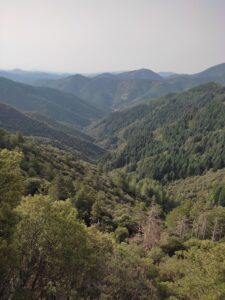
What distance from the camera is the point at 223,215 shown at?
99625 mm

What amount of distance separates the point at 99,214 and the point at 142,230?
9908 millimetres

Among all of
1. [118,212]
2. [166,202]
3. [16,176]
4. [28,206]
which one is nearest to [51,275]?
[28,206]

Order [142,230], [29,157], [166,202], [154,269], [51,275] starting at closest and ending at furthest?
[51,275], [154,269], [142,230], [29,157], [166,202]

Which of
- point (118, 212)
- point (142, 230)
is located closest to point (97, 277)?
point (142, 230)

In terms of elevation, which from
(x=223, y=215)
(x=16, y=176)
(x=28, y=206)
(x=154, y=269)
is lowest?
(x=223, y=215)

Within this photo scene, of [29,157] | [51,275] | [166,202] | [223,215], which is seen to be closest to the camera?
[51,275]

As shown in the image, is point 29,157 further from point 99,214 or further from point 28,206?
point 28,206

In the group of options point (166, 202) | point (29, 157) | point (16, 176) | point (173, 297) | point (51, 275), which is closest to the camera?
point (16, 176)

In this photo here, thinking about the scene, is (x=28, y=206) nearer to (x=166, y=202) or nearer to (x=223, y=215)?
(x=223, y=215)

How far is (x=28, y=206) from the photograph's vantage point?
30.6 m

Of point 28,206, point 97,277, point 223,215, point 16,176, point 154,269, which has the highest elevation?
point 16,176

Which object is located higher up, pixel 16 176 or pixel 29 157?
pixel 16 176

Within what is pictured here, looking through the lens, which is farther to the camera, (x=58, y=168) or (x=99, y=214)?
(x=58, y=168)

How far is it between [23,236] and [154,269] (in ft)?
78.9
